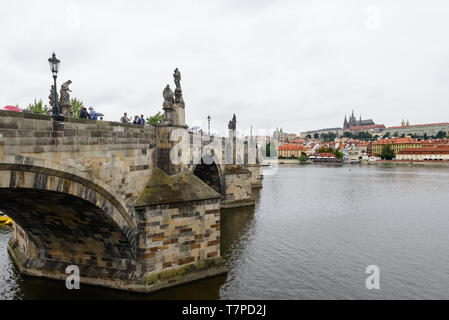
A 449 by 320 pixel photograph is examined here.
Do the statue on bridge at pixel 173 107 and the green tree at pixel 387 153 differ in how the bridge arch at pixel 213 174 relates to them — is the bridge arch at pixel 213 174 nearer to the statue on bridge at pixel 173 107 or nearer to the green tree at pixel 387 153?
the statue on bridge at pixel 173 107

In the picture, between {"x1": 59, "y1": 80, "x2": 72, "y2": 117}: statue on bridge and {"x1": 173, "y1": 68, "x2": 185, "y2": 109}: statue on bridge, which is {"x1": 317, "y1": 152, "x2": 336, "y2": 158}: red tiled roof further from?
{"x1": 59, "y1": 80, "x2": 72, "y2": 117}: statue on bridge

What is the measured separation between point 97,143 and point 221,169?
65.8 feet

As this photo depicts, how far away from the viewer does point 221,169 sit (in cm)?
3031

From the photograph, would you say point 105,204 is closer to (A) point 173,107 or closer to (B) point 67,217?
(B) point 67,217

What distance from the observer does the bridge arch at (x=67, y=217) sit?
29.3 ft

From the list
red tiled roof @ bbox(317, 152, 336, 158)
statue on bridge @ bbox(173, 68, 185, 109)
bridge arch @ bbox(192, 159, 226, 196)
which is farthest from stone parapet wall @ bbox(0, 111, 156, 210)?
red tiled roof @ bbox(317, 152, 336, 158)

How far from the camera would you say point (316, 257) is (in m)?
17.2

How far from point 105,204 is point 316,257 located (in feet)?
36.2

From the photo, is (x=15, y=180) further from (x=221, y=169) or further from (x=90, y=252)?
(x=221, y=169)

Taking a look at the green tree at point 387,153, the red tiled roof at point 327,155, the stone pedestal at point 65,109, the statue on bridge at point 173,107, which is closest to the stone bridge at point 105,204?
the statue on bridge at point 173,107

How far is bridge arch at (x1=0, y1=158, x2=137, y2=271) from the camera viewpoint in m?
8.92

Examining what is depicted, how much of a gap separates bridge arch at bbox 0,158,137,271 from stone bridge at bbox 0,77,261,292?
3 cm
